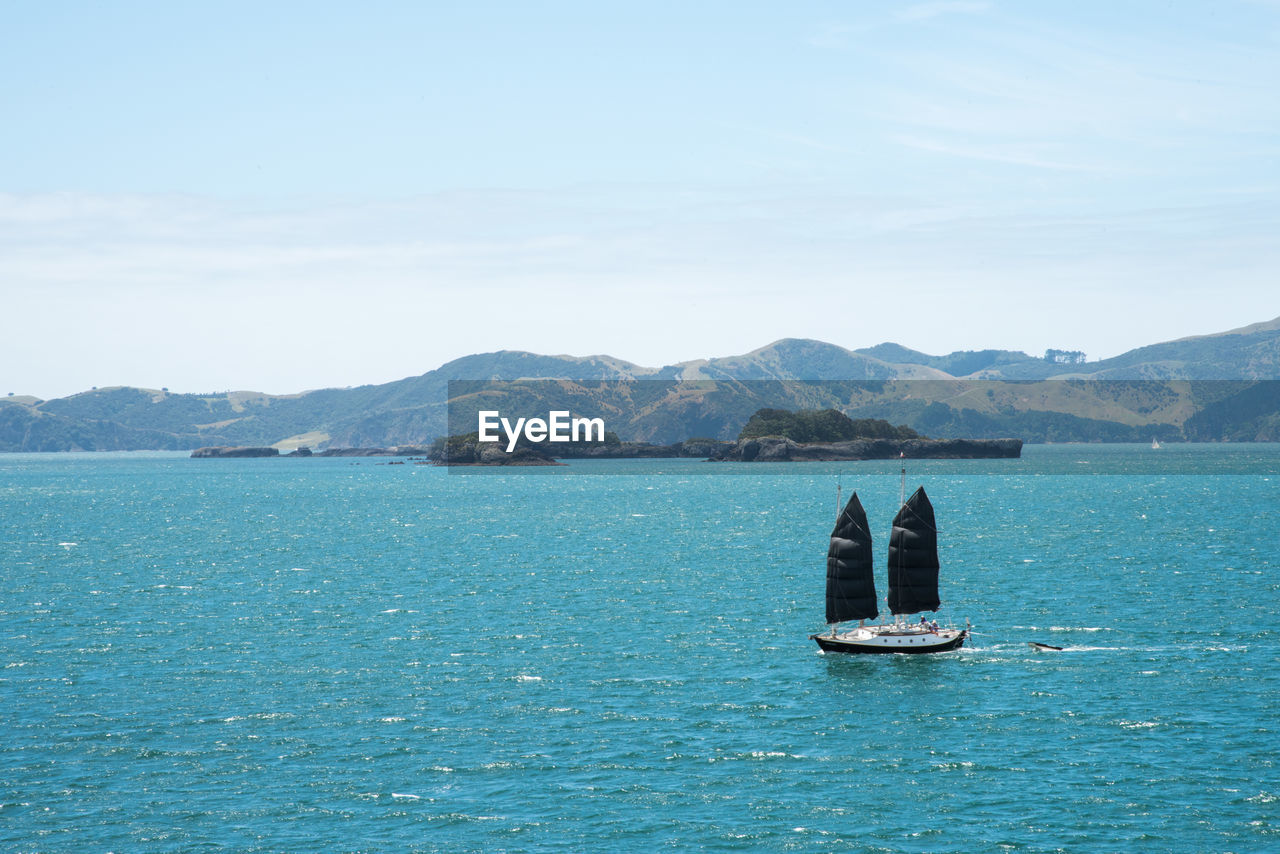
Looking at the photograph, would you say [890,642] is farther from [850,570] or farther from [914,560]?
[914,560]

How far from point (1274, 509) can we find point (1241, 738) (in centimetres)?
14560

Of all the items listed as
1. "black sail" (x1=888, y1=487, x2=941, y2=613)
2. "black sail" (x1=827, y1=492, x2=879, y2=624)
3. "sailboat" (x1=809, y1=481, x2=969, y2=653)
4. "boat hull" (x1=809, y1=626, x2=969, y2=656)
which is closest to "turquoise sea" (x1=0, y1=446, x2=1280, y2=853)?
"boat hull" (x1=809, y1=626, x2=969, y2=656)

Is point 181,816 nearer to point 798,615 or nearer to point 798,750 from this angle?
point 798,750

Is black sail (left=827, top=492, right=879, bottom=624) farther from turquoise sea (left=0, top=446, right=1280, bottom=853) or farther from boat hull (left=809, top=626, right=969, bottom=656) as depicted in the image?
turquoise sea (left=0, top=446, right=1280, bottom=853)

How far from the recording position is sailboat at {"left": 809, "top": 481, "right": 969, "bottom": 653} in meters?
68.4

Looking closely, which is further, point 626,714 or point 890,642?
point 890,642

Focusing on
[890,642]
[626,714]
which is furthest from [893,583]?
[626,714]

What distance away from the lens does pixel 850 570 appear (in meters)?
69.8

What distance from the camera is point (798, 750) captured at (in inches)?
1949

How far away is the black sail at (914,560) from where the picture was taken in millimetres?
70062

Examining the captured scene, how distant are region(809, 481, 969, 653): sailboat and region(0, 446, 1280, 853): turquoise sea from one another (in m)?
1.52

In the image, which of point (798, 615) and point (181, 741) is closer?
point (181, 741)

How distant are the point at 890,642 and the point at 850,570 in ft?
16.0

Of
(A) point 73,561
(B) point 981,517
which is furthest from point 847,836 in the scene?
(B) point 981,517
